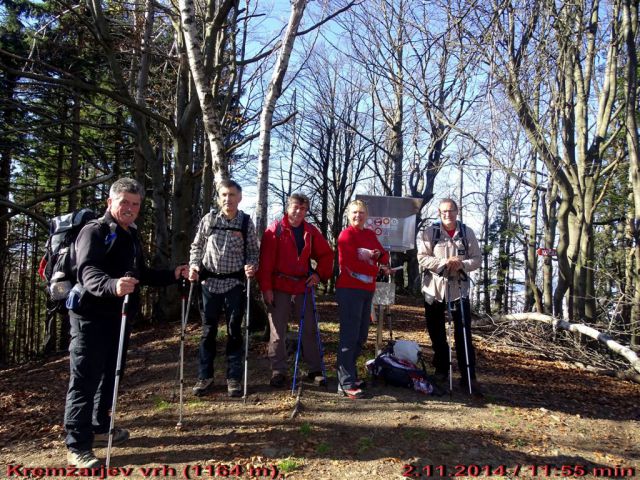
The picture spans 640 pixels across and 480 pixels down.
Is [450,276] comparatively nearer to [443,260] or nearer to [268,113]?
[443,260]

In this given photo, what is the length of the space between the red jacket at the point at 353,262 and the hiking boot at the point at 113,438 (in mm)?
2468

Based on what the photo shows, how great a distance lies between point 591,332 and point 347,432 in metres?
4.83

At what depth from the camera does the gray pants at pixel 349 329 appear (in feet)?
15.4

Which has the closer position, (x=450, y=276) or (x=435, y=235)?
(x=450, y=276)

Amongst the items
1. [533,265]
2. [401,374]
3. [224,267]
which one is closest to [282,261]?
[224,267]

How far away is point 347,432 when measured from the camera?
3.96 m

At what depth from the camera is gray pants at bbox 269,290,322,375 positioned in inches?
190

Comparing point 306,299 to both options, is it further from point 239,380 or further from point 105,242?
point 105,242

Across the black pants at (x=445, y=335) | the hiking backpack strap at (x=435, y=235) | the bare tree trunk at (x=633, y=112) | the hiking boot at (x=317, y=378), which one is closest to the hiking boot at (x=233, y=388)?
the hiking boot at (x=317, y=378)

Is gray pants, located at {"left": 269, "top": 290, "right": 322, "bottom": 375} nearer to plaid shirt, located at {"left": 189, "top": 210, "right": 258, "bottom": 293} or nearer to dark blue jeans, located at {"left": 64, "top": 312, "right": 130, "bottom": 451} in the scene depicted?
plaid shirt, located at {"left": 189, "top": 210, "right": 258, "bottom": 293}

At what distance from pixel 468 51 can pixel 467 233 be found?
3811mm

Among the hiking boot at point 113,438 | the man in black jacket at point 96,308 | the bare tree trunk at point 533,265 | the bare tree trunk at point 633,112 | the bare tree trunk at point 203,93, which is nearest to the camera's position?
the man in black jacket at point 96,308

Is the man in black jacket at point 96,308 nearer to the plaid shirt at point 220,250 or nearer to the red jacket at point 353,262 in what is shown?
the plaid shirt at point 220,250

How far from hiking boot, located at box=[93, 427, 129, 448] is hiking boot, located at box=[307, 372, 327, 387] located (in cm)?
204
